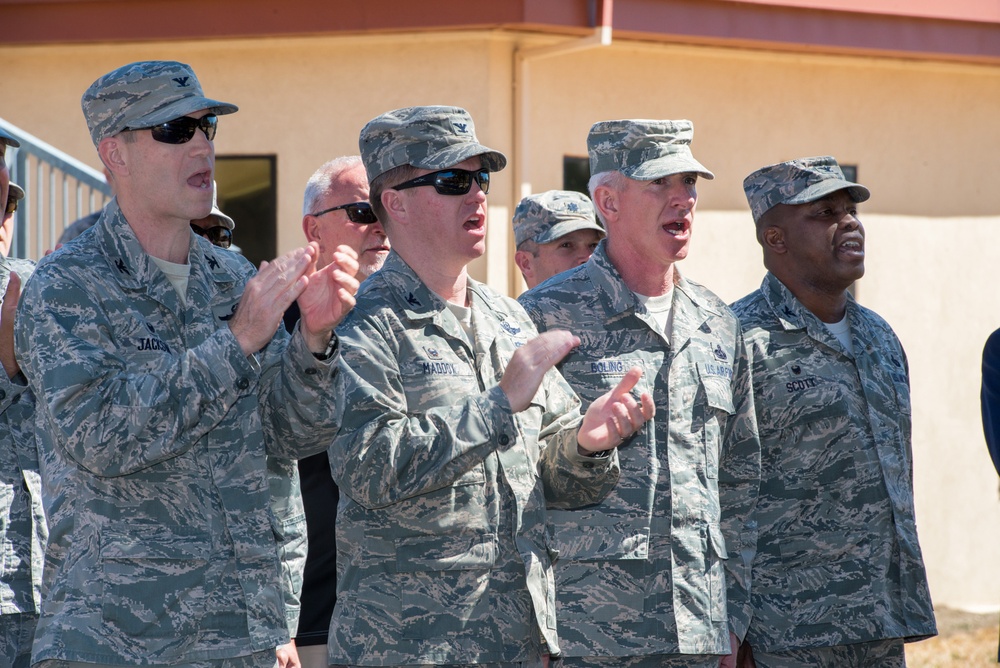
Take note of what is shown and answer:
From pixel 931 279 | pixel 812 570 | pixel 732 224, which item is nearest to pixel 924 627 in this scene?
pixel 812 570

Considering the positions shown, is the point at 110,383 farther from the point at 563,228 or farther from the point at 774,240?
the point at 563,228

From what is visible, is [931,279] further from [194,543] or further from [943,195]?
[194,543]

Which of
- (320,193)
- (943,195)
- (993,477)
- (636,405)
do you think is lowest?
(993,477)

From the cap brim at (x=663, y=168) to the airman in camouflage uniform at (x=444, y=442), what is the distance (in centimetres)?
79

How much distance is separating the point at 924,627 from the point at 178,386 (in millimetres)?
3147

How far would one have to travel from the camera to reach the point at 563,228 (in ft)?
21.1

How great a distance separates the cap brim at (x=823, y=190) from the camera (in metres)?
5.27

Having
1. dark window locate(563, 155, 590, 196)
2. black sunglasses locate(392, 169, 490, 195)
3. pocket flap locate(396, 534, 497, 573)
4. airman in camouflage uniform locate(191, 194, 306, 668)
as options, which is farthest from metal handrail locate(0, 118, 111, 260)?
pocket flap locate(396, 534, 497, 573)

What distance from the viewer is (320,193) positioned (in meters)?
5.26

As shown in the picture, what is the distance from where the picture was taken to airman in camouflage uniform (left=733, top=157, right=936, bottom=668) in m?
4.87

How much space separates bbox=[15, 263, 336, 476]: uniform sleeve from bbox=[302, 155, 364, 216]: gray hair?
2023 mm

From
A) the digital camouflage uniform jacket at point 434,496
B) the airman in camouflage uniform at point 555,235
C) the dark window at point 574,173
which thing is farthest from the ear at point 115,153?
the dark window at point 574,173

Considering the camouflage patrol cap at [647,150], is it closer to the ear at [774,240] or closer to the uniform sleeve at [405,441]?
the ear at [774,240]

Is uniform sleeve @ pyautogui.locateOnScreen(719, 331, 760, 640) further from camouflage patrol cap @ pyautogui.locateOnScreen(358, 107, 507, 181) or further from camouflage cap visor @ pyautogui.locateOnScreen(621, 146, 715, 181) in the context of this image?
camouflage patrol cap @ pyautogui.locateOnScreen(358, 107, 507, 181)
